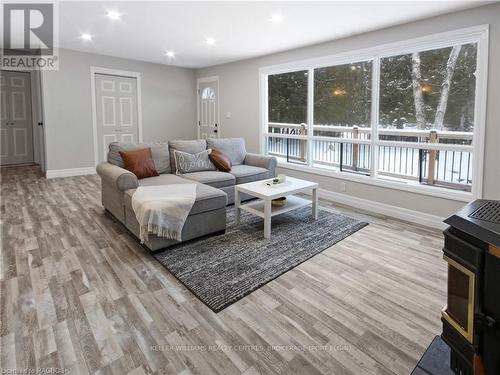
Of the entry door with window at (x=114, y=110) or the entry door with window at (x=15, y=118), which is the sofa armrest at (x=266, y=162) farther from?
the entry door with window at (x=15, y=118)

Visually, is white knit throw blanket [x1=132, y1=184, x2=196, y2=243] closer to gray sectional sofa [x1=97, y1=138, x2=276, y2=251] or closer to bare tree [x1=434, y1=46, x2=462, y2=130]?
gray sectional sofa [x1=97, y1=138, x2=276, y2=251]

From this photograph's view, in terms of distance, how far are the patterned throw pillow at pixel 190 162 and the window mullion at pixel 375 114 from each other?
7.41ft

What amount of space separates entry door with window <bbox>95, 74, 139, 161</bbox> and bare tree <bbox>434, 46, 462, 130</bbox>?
5698 mm

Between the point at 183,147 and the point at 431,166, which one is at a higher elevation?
the point at 183,147

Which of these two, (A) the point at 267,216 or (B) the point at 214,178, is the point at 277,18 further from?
(A) the point at 267,216

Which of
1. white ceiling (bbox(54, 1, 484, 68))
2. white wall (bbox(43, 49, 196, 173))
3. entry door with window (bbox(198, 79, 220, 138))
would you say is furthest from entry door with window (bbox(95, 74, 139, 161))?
entry door with window (bbox(198, 79, 220, 138))

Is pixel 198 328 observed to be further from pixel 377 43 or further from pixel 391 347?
pixel 377 43

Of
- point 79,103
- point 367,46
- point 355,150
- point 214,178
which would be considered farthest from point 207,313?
point 79,103

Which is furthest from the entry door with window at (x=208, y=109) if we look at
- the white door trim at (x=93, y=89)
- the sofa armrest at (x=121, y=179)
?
the sofa armrest at (x=121, y=179)

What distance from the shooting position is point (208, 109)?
7.43 m

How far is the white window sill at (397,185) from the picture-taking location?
3.51 m

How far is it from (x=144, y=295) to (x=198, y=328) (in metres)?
0.56

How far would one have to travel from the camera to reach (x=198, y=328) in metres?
1.86

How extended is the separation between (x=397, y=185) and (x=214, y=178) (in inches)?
91.5
